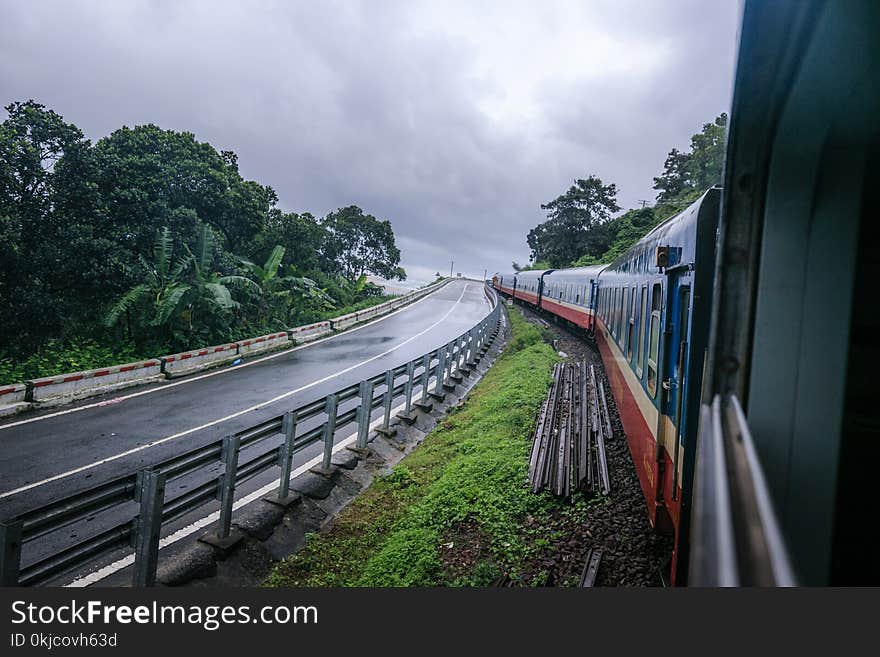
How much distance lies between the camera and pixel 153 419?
33.7 ft

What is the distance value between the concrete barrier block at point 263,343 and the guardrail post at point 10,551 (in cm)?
1481

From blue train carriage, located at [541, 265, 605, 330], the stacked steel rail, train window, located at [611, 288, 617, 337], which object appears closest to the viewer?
the stacked steel rail

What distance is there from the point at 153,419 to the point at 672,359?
387 inches

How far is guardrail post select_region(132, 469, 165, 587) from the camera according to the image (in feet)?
13.3

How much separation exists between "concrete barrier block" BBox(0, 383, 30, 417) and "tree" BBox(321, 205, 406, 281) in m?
33.0

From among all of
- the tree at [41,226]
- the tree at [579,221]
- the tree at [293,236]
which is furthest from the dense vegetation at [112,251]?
the tree at [579,221]

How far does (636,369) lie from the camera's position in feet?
22.5

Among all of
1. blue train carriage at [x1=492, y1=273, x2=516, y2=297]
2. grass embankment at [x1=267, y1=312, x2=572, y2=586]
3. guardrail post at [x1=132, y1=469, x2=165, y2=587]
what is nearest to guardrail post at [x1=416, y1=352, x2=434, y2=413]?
A: grass embankment at [x1=267, y1=312, x2=572, y2=586]

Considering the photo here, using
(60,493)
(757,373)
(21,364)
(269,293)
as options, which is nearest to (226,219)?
(269,293)

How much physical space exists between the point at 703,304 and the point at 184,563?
16.7 feet

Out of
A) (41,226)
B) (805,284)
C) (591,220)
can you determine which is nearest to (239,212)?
(41,226)

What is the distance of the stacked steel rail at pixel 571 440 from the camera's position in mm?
6613

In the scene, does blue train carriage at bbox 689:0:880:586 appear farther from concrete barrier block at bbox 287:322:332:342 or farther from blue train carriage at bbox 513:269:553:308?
blue train carriage at bbox 513:269:553:308

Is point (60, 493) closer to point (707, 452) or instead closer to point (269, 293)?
point (707, 452)
